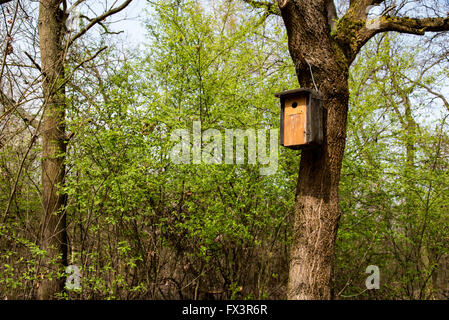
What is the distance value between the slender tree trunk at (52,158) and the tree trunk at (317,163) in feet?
8.53

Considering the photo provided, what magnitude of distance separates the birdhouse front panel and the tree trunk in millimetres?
221

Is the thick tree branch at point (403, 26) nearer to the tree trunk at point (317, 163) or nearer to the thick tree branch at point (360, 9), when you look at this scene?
the thick tree branch at point (360, 9)

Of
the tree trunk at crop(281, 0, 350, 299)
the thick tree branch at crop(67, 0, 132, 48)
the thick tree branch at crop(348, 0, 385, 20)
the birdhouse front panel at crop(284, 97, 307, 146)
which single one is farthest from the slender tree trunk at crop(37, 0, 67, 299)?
the thick tree branch at crop(348, 0, 385, 20)

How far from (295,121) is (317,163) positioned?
379 mm

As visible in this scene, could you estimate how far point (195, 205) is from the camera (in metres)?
4.12

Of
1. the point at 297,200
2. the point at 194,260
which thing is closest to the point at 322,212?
the point at 297,200

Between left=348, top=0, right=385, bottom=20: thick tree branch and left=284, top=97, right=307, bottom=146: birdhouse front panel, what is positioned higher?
left=348, top=0, right=385, bottom=20: thick tree branch

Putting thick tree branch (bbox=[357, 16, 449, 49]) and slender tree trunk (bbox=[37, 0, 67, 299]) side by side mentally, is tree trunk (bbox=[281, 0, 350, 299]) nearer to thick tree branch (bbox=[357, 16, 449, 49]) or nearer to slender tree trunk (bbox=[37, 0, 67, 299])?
thick tree branch (bbox=[357, 16, 449, 49])

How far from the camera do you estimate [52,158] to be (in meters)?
4.71

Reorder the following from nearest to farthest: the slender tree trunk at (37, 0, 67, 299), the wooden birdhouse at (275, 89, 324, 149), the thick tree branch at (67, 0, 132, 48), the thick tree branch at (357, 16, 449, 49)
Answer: the wooden birdhouse at (275, 89, 324, 149)
the thick tree branch at (357, 16, 449, 49)
the slender tree trunk at (37, 0, 67, 299)
the thick tree branch at (67, 0, 132, 48)

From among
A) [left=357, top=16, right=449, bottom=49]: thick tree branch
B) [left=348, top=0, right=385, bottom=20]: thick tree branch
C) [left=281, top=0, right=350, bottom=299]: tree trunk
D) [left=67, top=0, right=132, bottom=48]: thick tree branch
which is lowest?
[left=281, top=0, right=350, bottom=299]: tree trunk

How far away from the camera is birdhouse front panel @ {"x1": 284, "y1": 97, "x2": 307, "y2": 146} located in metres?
3.00

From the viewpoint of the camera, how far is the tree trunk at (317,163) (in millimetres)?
3031
